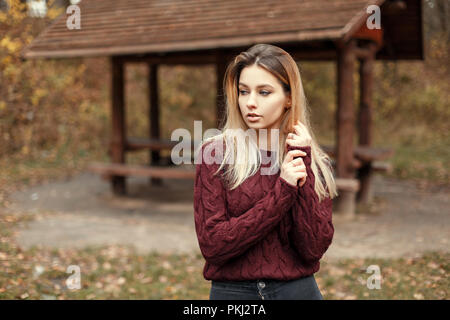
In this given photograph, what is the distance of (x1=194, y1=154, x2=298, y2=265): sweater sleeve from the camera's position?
5.89 feet

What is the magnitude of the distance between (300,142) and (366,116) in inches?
327

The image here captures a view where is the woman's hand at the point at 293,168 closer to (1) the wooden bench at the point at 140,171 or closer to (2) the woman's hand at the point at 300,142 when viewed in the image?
(2) the woman's hand at the point at 300,142

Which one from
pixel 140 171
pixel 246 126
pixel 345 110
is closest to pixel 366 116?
pixel 345 110

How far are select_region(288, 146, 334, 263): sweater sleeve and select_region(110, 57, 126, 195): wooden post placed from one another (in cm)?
790

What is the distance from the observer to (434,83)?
17016mm

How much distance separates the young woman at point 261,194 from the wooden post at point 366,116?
7.55 meters

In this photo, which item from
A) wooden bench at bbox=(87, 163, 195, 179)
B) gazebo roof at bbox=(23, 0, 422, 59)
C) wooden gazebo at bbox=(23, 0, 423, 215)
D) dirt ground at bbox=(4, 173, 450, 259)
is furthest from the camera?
wooden bench at bbox=(87, 163, 195, 179)

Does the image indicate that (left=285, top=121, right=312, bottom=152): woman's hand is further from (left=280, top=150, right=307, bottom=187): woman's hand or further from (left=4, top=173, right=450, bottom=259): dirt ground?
(left=4, top=173, right=450, bottom=259): dirt ground

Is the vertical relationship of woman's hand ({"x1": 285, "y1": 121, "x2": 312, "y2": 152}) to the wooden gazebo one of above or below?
below

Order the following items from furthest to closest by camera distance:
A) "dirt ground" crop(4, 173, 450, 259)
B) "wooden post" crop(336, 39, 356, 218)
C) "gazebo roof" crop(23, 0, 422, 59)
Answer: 1. "wooden post" crop(336, 39, 356, 218)
2. "gazebo roof" crop(23, 0, 422, 59)
3. "dirt ground" crop(4, 173, 450, 259)

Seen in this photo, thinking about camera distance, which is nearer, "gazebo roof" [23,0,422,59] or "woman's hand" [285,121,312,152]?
"woman's hand" [285,121,312,152]

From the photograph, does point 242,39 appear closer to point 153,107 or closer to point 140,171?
point 140,171

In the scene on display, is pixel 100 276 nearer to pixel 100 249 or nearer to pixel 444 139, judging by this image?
pixel 100 249

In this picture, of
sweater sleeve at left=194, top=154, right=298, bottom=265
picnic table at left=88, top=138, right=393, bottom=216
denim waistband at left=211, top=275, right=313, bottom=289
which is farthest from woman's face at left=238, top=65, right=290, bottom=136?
picnic table at left=88, top=138, right=393, bottom=216
